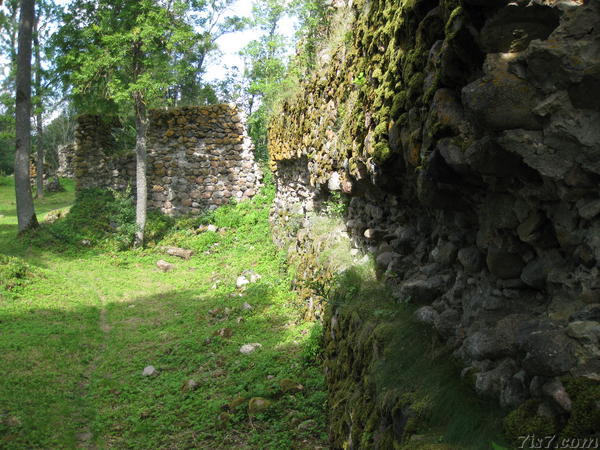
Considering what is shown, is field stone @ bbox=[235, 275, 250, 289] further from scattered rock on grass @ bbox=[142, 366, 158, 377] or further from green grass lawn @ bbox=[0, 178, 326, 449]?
scattered rock on grass @ bbox=[142, 366, 158, 377]

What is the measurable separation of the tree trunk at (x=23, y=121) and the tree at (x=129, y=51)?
1.06 meters

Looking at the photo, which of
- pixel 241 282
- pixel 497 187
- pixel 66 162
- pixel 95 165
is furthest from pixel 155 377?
pixel 66 162

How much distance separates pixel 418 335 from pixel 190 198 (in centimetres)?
1317

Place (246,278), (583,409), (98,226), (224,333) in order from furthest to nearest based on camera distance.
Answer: (98,226) → (246,278) → (224,333) → (583,409)

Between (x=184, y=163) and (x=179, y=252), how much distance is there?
3907 millimetres

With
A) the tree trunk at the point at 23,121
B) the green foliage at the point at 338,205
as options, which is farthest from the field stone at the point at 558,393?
the tree trunk at the point at 23,121

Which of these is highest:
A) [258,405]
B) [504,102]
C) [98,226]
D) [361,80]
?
[361,80]

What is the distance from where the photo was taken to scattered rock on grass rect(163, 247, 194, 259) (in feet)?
41.9

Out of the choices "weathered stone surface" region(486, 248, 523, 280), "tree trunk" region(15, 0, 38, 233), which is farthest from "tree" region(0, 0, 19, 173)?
"weathered stone surface" region(486, 248, 523, 280)

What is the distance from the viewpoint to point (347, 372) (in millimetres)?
4223

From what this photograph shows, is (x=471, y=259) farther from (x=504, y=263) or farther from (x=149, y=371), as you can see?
(x=149, y=371)

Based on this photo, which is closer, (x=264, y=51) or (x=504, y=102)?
(x=504, y=102)

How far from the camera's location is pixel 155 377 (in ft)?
20.5

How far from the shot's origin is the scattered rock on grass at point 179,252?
41.9 feet
